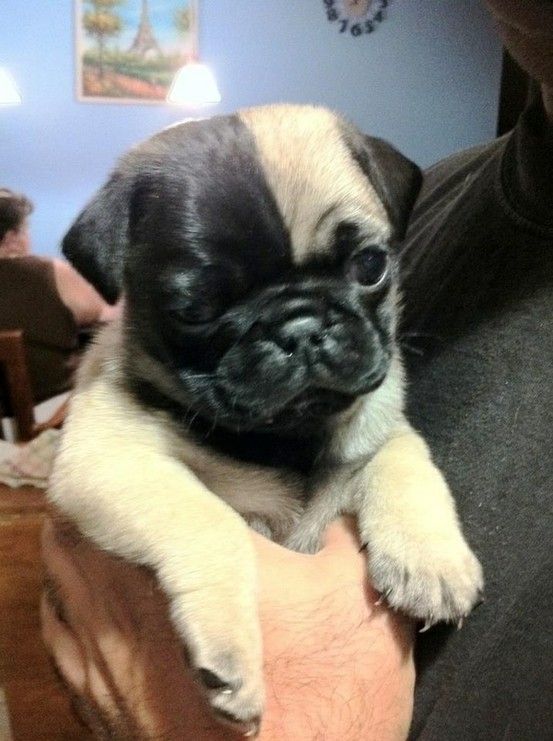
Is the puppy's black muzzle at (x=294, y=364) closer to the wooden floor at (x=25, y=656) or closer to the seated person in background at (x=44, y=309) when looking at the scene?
the wooden floor at (x=25, y=656)

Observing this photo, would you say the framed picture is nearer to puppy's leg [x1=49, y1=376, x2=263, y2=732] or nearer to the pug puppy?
the pug puppy

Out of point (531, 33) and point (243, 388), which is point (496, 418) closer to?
point (243, 388)

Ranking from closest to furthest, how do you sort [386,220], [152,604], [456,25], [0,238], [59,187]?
[152,604] → [386,220] → [0,238] → [59,187] → [456,25]

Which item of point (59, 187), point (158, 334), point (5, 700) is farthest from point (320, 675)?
point (59, 187)

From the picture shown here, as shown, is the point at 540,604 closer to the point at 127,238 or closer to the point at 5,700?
the point at 127,238

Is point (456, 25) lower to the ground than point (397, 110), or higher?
higher

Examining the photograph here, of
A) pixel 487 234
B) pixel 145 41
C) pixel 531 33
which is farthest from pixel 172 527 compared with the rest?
pixel 145 41

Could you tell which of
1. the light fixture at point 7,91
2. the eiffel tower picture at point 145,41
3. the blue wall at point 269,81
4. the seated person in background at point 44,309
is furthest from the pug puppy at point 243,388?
the eiffel tower picture at point 145,41
